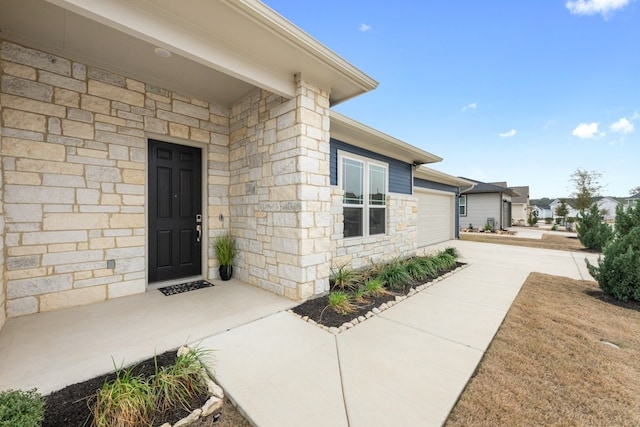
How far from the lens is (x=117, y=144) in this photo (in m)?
3.61

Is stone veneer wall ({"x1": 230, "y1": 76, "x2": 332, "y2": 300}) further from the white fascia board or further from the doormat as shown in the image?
the doormat

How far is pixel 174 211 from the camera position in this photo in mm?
4320

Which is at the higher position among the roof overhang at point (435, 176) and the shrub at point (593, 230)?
the roof overhang at point (435, 176)

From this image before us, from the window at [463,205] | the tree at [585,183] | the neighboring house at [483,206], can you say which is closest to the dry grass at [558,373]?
the neighboring house at [483,206]

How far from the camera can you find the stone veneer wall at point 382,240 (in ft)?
16.4

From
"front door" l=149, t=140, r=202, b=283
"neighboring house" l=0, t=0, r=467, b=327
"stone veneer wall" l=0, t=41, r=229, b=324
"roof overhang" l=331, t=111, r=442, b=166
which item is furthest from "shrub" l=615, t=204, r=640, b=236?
"stone veneer wall" l=0, t=41, r=229, b=324

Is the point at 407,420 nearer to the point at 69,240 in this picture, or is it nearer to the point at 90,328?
the point at 90,328

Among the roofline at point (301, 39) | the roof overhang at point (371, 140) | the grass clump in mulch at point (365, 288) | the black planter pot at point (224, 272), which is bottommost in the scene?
the grass clump in mulch at point (365, 288)

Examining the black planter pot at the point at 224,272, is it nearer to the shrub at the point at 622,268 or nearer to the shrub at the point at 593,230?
the shrub at the point at 622,268

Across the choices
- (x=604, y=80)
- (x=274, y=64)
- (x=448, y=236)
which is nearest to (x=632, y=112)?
(x=604, y=80)

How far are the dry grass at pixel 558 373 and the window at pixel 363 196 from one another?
308 cm

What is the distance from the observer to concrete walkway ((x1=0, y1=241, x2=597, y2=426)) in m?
1.74

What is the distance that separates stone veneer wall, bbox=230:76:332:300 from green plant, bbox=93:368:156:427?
216cm

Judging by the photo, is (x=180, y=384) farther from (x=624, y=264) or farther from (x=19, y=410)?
(x=624, y=264)
